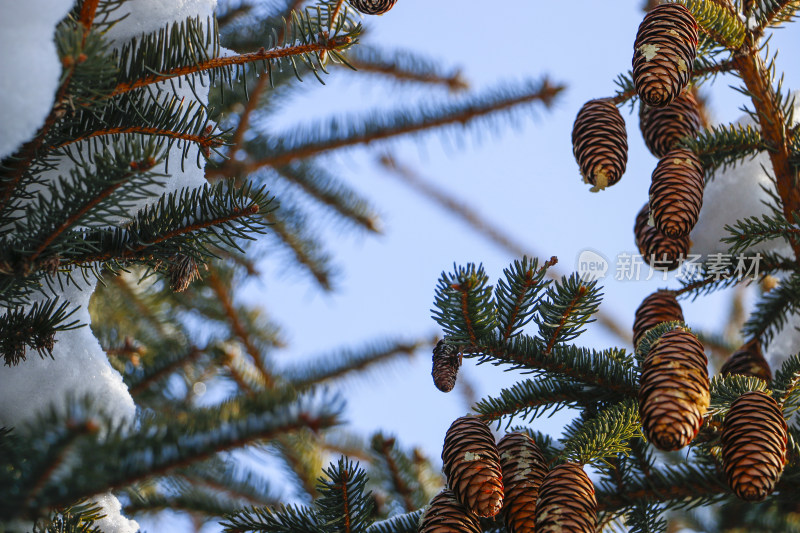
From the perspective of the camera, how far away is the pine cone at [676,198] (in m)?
1.36

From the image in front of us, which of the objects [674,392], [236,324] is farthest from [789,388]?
[236,324]

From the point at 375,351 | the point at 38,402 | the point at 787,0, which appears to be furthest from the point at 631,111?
the point at 38,402

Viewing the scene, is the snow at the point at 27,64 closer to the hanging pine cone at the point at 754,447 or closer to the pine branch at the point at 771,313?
the hanging pine cone at the point at 754,447

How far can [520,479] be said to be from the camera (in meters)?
1.10

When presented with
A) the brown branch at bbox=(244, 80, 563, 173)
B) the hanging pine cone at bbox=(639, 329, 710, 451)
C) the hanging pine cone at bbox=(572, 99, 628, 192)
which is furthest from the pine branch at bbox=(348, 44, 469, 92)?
the hanging pine cone at bbox=(639, 329, 710, 451)

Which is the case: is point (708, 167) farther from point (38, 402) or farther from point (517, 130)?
point (38, 402)

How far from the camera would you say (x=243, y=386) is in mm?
2088

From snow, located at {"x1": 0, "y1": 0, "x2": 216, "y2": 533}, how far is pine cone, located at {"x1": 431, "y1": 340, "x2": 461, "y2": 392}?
0.48 meters

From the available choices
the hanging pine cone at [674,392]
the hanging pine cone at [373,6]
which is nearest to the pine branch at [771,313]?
the hanging pine cone at [674,392]

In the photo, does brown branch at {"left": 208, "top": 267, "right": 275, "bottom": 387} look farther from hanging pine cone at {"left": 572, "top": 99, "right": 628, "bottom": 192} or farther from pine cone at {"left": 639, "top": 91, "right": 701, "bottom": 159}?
pine cone at {"left": 639, "top": 91, "right": 701, "bottom": 159}

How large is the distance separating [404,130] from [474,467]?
1172 millimetres

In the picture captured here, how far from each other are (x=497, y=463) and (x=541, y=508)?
97mm

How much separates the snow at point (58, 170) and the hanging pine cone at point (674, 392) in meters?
0.70

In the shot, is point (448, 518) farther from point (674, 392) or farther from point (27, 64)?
point (27, 64)
